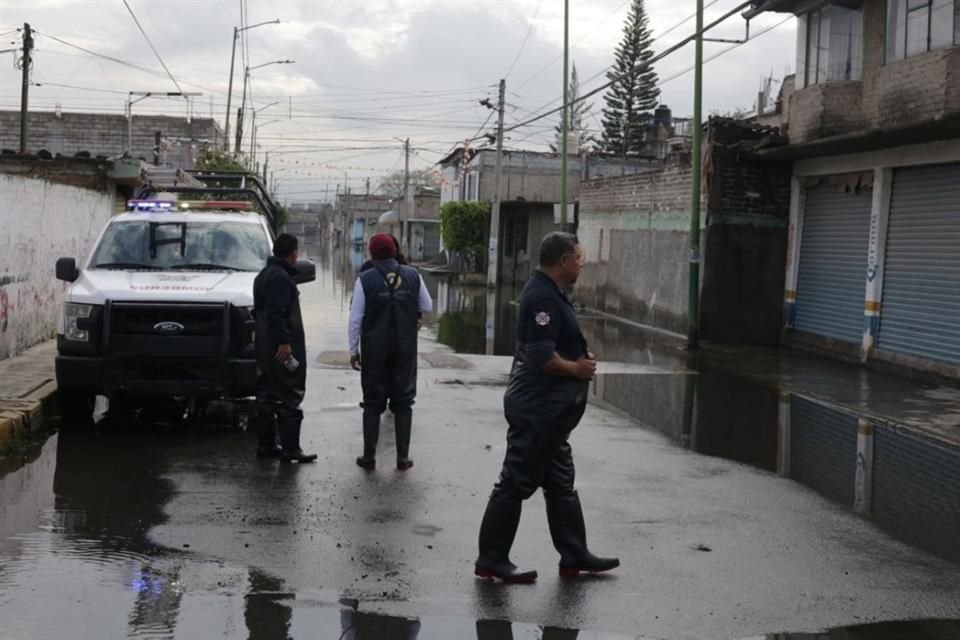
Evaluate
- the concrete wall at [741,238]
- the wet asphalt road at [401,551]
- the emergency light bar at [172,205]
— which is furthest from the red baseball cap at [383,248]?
the concrete wall at [741,238]

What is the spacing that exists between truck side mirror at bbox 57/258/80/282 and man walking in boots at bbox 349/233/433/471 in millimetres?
3313

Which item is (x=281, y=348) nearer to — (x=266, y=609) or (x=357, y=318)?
(x=357, y=318)

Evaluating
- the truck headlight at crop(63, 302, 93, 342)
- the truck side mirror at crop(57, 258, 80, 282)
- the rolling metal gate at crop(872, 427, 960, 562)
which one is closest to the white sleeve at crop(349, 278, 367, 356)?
the truck headlight at crop(63, 302, 93, 342)

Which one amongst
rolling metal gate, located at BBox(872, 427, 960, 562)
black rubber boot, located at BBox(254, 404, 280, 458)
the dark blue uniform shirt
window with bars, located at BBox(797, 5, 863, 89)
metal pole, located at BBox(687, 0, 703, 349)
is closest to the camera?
the dark blue uniform shirt

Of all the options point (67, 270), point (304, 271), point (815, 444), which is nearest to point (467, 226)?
point (815, 444)

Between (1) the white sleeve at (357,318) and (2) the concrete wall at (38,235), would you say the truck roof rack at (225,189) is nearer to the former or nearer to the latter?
(2) the concrete wall at (38,235)

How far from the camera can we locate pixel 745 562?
6.54 metres

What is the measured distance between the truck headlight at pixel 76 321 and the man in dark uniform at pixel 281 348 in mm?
1843

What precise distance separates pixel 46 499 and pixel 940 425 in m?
9.03

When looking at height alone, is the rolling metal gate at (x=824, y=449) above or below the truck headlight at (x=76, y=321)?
below

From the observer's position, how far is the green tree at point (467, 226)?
48094mm

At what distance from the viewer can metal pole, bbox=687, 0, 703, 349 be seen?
782 inches

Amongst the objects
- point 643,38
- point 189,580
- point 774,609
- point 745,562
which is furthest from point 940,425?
point 643,38

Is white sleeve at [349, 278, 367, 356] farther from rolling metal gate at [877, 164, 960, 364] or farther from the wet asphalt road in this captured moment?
rolling metal gate at [877, 164, 960, 364]
